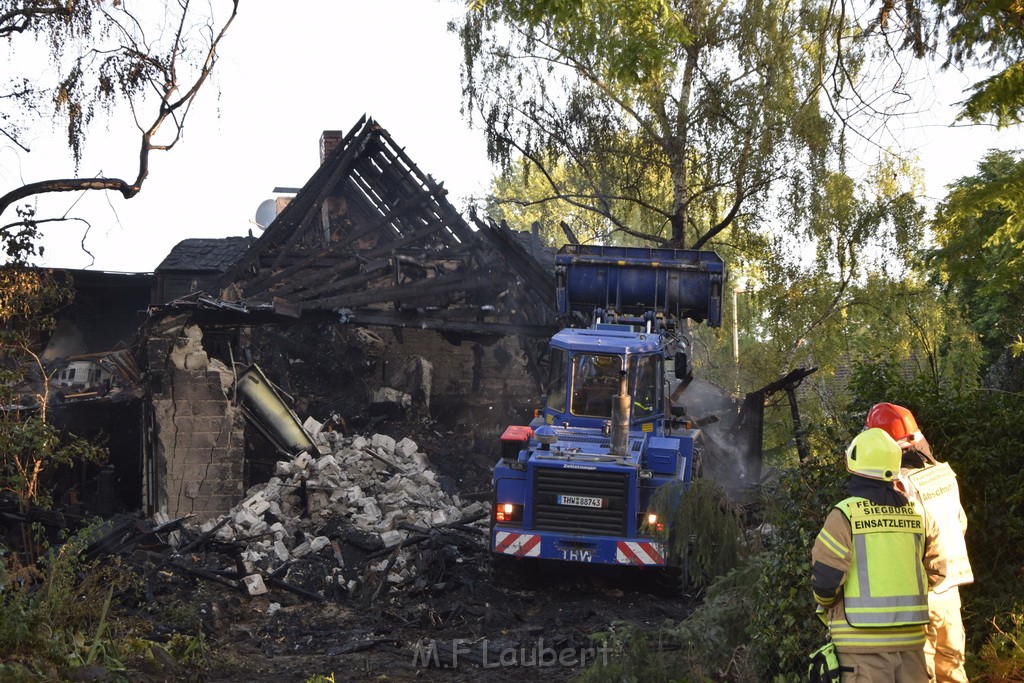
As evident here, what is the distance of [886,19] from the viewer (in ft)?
28.7

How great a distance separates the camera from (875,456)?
4.95 metres

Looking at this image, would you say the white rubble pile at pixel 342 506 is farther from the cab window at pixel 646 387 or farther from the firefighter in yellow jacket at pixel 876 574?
the firefighter in yellow jacket at pixel 876 574

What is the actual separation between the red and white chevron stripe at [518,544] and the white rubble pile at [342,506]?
170 centimetres

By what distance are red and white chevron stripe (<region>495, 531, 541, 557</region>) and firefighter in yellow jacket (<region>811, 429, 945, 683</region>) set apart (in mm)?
6302

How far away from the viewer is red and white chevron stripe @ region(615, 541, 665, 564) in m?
11.0

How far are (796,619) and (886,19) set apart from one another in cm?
516

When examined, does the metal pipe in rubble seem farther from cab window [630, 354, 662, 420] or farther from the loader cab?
cab window [630, 354, 662, 420]

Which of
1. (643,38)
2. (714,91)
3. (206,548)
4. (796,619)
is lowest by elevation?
(206,548)

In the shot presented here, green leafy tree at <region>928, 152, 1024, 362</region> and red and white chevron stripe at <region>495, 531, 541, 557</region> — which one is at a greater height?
green leafy tree at <region>928, 152, 1024, 362</region>

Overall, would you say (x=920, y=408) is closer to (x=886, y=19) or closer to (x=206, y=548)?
(x=886, y=19)

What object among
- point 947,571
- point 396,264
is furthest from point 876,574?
point 396,264

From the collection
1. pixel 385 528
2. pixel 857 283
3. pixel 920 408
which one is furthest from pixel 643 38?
pixel 857 283

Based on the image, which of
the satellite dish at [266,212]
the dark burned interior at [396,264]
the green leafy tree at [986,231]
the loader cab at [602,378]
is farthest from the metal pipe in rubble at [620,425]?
the satellite dish at [266,212]

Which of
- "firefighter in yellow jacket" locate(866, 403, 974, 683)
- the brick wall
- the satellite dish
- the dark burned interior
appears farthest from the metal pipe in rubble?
the satellite dish
